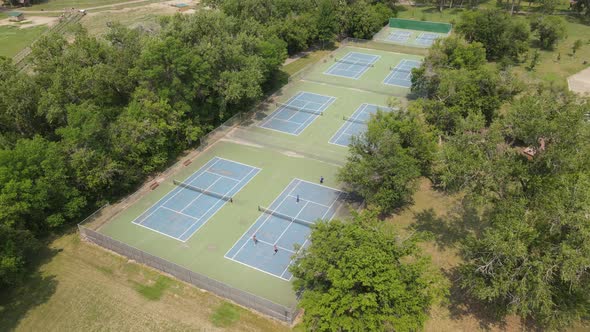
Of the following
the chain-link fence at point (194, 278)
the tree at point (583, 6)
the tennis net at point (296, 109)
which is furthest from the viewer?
the tree at point (583, 6)

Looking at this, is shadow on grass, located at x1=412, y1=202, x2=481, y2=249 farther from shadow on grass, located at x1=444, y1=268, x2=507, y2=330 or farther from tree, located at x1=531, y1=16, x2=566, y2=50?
tree, located at x1=531, y1=16, x2=566, y2=50

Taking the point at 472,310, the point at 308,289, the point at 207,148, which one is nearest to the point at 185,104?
the point at 207,148

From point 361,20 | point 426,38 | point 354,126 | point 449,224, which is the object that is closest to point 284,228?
point 449,224

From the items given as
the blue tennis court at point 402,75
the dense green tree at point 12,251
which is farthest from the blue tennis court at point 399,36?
the dense green tree at point 12,251

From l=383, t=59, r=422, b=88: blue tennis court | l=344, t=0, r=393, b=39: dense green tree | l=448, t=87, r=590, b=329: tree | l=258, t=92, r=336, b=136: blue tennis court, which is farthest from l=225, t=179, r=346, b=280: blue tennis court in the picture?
l=344, t=0, r=393, b=39: dense green tree

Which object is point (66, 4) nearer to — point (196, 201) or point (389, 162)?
point (196, 201)

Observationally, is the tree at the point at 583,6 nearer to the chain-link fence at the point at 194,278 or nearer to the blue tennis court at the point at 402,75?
the blue tennis court at the point at 402,75

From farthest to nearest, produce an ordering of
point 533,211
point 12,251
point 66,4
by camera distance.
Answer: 1. point 66,4
2. point 12,251
3. point 533,211
